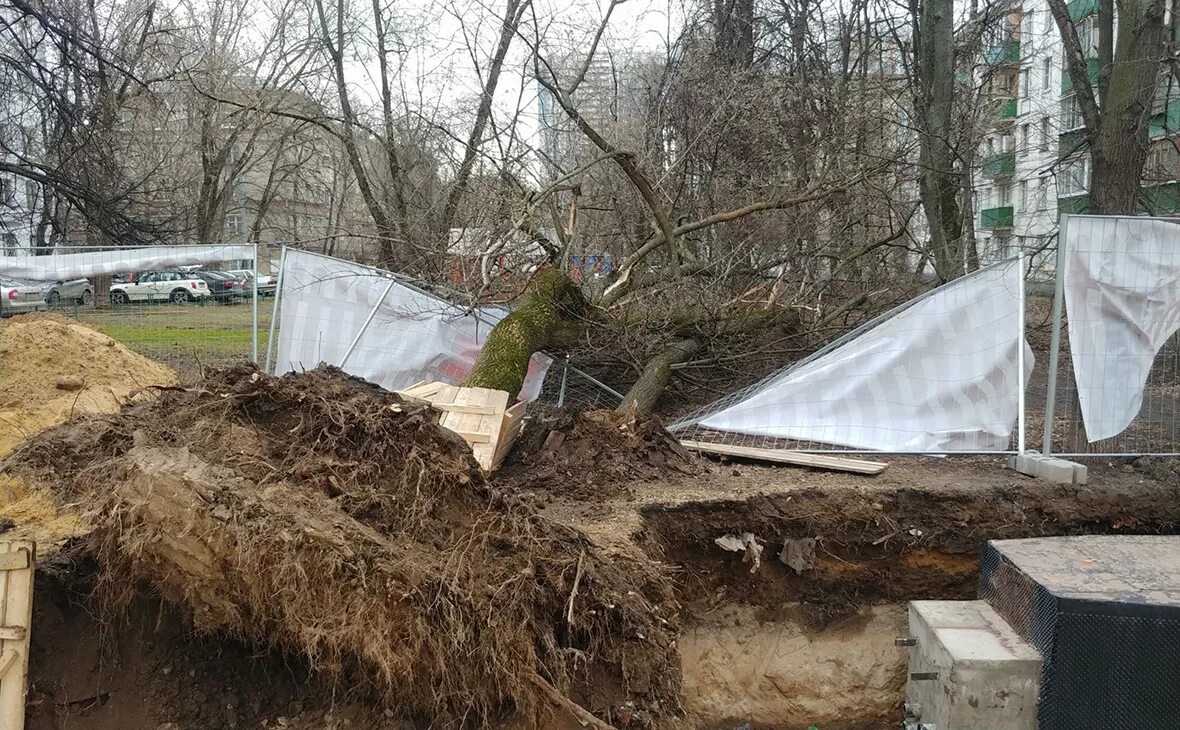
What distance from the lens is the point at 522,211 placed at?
289 inches

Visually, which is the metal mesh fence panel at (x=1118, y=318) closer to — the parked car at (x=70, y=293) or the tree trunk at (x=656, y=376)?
the tree trunk at (x=656, y=376)

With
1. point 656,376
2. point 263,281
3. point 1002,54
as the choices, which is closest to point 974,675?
point 656,376

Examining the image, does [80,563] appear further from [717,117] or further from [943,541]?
[717,117]

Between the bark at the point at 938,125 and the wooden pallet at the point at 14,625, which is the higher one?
the bark at the point at 938,125

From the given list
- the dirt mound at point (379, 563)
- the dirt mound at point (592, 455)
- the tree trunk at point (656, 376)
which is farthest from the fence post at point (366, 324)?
the dirt mound at point (379, 563)

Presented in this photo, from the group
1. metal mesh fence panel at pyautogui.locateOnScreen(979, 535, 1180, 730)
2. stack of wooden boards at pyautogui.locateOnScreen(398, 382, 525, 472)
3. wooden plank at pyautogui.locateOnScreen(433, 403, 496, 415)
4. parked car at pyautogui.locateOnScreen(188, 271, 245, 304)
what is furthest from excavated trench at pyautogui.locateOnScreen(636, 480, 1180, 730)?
parked car at pyautogui.locateOnScreen(188, 271, 245, 304)

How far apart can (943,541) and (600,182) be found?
6.56 m

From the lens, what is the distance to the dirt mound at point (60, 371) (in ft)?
21.6

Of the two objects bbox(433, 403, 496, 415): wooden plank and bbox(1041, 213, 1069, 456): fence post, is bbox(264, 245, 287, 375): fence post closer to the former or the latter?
bbox(433, 403, 496, 415): wooden plank

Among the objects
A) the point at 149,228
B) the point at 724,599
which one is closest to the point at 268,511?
the point at 724,599

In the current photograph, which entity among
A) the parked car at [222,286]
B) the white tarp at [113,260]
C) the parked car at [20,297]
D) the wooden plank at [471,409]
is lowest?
the wooden plank at [471,409]

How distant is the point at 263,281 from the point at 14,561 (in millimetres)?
4972

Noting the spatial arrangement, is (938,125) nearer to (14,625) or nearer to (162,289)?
(162,289)

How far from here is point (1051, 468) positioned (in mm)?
5336
